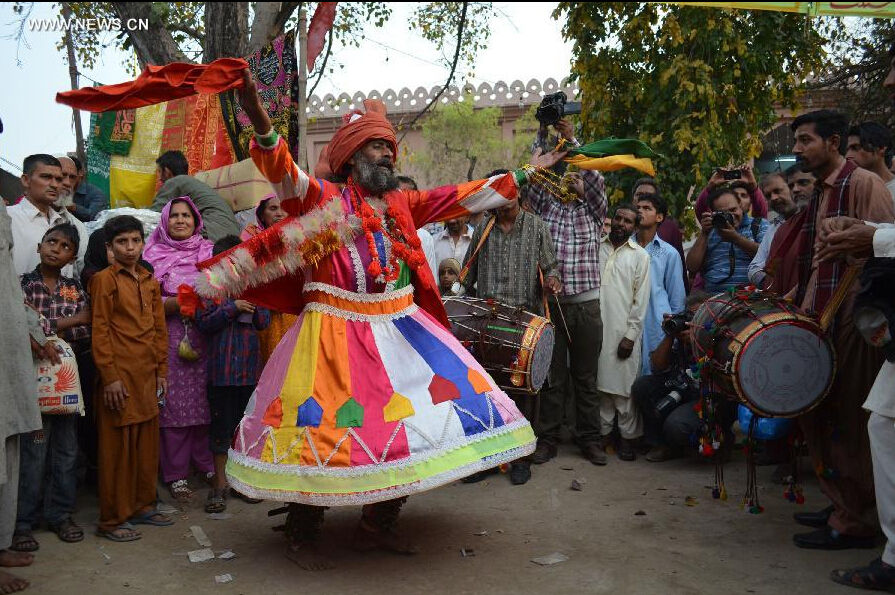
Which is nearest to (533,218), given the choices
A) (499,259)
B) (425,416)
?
(499,259)

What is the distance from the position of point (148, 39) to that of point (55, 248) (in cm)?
558

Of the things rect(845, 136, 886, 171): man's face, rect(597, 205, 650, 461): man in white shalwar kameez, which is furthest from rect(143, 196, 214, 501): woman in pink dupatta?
rect(845, 136, 886, 171): man's face

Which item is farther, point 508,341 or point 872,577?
point 508,341

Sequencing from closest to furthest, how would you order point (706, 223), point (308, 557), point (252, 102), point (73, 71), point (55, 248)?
point (252, 102) < point (308, 557) < point (55, 248) < point (706, 223) < point (73, 71)

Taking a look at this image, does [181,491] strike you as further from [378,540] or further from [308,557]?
[378,540]

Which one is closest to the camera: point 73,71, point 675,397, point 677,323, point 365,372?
point 365,372

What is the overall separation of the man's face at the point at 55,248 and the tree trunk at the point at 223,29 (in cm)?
501

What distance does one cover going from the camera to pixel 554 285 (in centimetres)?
625

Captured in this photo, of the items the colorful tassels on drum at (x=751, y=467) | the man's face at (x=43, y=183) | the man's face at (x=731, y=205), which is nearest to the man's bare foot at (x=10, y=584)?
the man's face at (x=43, y=183)

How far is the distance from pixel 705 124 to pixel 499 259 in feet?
15.2

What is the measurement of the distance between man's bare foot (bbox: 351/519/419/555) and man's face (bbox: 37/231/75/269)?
2416 millimetres

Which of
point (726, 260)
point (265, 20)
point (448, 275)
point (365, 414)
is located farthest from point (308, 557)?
point (265, 20)

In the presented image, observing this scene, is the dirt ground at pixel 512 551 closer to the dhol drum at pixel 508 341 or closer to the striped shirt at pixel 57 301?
the dhol drum at pixel 508 341

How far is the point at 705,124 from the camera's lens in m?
9.88
